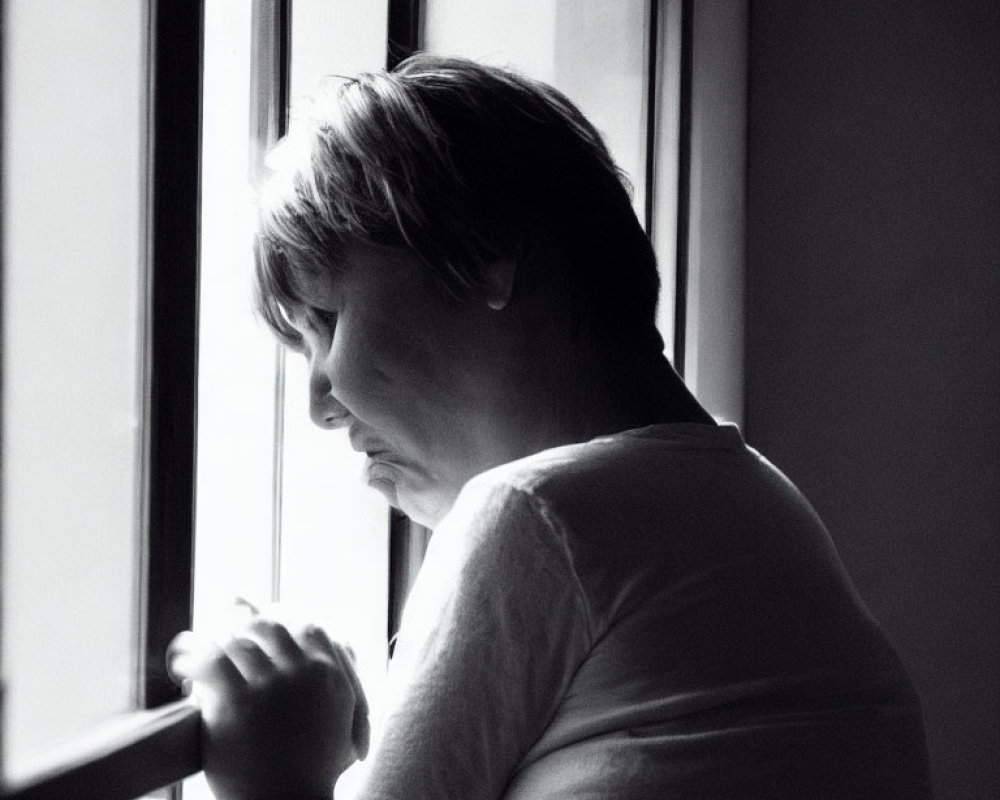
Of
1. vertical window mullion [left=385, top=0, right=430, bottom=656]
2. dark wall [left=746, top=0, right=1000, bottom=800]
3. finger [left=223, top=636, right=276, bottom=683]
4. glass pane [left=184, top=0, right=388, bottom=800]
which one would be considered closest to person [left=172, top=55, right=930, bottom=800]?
finger [left=223, top=636, right=276, bottom=683]

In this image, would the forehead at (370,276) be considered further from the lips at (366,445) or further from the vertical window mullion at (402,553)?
the vertical window mullion at (402,553)

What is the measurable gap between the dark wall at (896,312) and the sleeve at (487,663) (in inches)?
75.0

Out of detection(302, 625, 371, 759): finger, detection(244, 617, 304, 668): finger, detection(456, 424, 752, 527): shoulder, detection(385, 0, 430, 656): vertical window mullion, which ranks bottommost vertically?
detection(385, 0, 430, 656): vertical window mullion

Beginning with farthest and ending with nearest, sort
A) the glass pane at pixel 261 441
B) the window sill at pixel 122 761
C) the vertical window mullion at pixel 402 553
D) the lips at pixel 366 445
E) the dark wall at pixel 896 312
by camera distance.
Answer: the dark wall at pixel 896 312 < the vertical window mullion at pixel 402 553 < the glass pane at pixel 261 441 < the lips at pixel 366 445 < the window sill at pixel 122 761

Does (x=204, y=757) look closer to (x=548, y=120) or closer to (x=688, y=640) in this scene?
(x=688, y=640)

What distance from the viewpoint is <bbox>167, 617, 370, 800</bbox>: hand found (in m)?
0.50

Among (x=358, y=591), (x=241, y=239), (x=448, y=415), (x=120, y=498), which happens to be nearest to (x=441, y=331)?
(x=448, y=415)

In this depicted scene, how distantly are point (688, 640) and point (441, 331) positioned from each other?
0.75 feet

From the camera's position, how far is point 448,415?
619 millimetres

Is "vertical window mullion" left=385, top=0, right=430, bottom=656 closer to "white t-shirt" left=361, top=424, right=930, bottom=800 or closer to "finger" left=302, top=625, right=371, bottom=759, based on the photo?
"finger" left=302, top=625, right=371, bottom=759

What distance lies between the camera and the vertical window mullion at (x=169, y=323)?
55 cm

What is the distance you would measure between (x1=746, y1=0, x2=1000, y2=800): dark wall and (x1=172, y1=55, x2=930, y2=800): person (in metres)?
1.75

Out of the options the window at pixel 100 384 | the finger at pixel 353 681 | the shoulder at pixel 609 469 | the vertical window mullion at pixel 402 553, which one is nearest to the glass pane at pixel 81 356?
the window at pixel 100 384

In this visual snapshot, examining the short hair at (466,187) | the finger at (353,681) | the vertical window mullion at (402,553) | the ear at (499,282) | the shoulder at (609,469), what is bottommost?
the vertical window mullion at (402,553)
